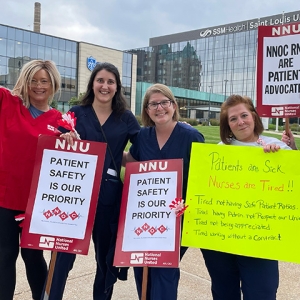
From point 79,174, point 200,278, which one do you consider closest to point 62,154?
point 79,174

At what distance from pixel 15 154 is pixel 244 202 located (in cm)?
176

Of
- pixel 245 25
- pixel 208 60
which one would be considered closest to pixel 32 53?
pixel 208 60

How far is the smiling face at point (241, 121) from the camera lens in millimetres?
2395

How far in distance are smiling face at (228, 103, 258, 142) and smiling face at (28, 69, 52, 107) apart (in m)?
1.50

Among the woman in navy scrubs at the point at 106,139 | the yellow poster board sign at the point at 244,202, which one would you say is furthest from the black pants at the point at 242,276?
the woman in navy scrubs at the point at 106,139

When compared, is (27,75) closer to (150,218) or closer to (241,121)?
(150,218)

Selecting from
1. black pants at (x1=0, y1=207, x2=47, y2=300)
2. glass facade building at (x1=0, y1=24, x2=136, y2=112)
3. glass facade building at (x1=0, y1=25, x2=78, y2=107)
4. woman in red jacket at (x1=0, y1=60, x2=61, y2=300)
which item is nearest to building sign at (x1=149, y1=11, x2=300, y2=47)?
glass facade building at (x1=0, y1=24, x2=136, y2=112)

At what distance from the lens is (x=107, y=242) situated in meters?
2.88

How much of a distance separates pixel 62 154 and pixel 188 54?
80841 millimetres

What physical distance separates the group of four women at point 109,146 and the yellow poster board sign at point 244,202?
0.12m

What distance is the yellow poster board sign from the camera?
2.26 meters

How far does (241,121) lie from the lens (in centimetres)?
238

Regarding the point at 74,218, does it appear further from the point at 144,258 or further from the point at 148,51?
the point at 148,51

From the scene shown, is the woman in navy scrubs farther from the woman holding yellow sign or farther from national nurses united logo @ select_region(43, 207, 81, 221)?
the woman holding yellow sign
